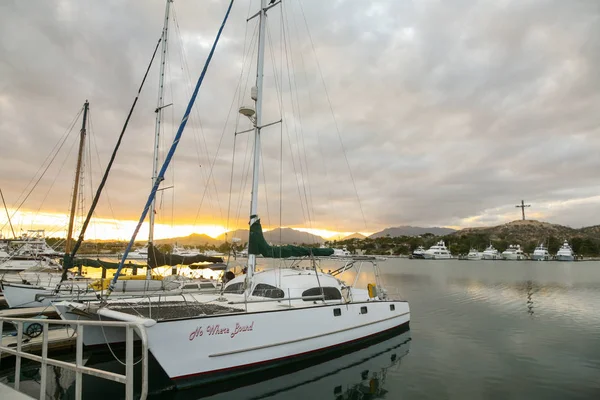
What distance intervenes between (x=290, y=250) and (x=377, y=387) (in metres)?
5.64

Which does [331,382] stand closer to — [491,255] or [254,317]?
[254,317]

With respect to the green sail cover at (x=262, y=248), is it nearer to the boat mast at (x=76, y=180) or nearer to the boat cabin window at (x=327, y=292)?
the boat cabin window at (x=327, y=292)

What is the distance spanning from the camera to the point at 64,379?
10.5m

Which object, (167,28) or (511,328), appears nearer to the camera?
(511,328)

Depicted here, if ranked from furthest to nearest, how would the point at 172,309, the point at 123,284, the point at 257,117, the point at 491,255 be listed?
the point at 491,255 → the point at 123,284 → the point at 257,117 → the point at 172,309

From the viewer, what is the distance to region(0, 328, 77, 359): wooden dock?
11297 mm

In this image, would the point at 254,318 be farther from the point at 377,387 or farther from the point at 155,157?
the point at 155,157

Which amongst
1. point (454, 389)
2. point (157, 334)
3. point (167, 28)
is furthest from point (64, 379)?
point (167, 28)

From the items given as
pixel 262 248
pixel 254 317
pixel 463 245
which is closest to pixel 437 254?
pixel 463 245

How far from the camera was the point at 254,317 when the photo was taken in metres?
9.84

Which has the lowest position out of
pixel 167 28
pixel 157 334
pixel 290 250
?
pixel 157 334

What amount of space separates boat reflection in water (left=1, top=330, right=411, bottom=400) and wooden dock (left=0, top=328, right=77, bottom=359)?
27.7 inches

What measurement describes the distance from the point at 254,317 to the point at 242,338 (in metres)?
0.62

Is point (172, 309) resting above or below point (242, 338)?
above
